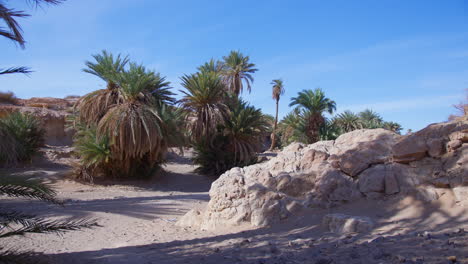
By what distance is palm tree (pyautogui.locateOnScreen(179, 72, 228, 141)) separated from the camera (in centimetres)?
1862

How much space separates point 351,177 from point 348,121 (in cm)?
2395

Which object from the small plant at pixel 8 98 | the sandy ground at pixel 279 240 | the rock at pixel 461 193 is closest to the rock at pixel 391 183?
the sandy ground at pixel 279 240

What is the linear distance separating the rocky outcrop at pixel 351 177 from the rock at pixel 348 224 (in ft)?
3.26

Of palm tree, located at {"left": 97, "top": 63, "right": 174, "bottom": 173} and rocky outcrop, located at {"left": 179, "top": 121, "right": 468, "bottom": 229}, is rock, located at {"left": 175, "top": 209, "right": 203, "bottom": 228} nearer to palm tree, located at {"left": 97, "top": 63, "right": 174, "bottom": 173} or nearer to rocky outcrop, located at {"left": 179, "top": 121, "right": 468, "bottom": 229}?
rocky outcrop, located at {"left": 179, "top": 121, "right": 468, "bottom": 229}

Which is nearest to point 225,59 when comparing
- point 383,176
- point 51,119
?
point 51,119

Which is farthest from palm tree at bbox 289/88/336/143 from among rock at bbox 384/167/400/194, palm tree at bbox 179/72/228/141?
rock at bbox 384/167/400/194

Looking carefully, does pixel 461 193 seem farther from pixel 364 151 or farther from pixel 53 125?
pixel 53 125

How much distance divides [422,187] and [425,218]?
769 millimetres

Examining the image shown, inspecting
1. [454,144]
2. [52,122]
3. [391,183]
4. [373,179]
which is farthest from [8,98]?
[454,144]

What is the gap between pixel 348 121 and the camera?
98.4ft

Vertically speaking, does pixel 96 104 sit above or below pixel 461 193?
above

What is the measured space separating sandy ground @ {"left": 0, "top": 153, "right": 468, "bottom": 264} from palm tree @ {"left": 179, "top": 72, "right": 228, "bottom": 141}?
987 cm

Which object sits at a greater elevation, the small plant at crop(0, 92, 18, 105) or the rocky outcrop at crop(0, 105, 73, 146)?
the small plant at crop(0, 92, 18, 105)

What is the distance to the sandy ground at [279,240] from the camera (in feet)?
14.3
